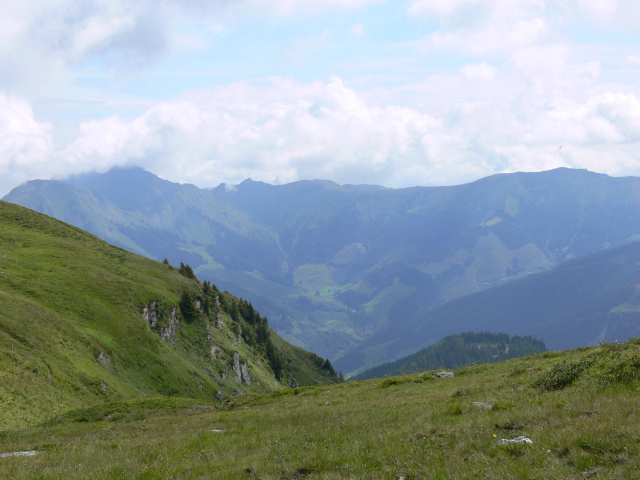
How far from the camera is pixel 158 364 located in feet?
218

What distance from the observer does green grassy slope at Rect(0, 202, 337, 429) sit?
41469 millimetres

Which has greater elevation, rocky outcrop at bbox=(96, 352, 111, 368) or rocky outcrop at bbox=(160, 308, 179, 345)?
rocky outcrop at bbox=(160, 308, 179, 345)

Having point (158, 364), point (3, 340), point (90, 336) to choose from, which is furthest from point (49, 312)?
point (158, 364)

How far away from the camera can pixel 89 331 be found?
60031 millimetres

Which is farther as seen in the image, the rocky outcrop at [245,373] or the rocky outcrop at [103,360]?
the rocky outcrop at [245,373]

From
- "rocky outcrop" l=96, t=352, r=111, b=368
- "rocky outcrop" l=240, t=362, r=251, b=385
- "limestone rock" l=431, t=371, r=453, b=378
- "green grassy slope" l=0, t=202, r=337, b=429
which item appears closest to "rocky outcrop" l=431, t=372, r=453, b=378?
"limestone rock" l=431, t=371, r=453, b=378

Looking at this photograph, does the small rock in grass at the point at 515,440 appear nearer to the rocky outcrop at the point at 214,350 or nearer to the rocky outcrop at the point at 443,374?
the rocky outcrop at the point at 443,374

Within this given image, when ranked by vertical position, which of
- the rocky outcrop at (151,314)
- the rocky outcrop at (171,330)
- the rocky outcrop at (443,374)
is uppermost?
the rocky outcrop at (151,314)

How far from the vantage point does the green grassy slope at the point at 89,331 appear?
41469 millimetres

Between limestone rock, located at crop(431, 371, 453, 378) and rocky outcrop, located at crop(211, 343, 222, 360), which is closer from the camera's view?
limestone rock, located at crop(431, 371, 453, 378)

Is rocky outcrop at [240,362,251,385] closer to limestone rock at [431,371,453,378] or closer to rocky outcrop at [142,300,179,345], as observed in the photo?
rocky outcrop at [142,300,179,345]

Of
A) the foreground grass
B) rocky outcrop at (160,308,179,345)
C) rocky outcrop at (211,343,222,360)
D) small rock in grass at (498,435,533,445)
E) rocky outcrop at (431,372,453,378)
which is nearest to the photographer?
the foreground grass

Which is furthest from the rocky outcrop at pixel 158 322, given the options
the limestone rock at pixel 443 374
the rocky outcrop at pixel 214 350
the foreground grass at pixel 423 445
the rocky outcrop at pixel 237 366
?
the foreground grass at pixel 423 445

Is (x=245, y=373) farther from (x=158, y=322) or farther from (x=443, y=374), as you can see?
(x=443, y=374)
